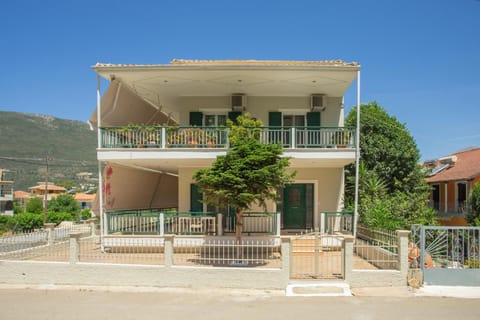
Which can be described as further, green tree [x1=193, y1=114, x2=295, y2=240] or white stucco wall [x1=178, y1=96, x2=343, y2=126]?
white stucco wall [x1=178, y1=96, x2=343, y2=126]

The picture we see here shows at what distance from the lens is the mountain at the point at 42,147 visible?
85875mm

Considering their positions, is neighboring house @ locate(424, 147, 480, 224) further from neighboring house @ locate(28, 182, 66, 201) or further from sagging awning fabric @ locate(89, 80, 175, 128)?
neighboring house @ locate(28, 182, 66, 201)

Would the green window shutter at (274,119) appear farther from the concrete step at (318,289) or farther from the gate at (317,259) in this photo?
the concrete step at (318,289)

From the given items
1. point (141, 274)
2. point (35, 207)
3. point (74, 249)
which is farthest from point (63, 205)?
point (141, 274)

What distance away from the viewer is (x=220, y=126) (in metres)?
12.0

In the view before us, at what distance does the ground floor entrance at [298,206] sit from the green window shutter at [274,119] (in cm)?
249

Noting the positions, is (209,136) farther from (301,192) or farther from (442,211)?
(442,211)

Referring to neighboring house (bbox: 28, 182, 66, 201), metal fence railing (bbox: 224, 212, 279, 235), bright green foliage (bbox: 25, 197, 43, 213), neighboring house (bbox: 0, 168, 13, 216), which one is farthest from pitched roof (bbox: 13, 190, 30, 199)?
metal fence railing (bbox: 224, 212, 279, 235)

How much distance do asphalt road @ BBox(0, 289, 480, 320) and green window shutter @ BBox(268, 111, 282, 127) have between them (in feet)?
24.6

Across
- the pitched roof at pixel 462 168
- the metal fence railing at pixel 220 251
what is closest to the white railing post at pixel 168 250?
the metal fence railing at pixel 220 251

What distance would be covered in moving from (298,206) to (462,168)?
15.9 meters

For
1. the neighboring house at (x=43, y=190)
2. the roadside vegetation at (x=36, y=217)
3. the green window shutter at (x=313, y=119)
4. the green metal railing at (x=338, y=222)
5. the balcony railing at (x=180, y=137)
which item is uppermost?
the green window shutter at (x=313, y=119)

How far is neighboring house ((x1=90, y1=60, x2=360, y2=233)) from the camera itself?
12055 mm

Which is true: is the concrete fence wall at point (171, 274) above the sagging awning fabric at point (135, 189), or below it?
below
